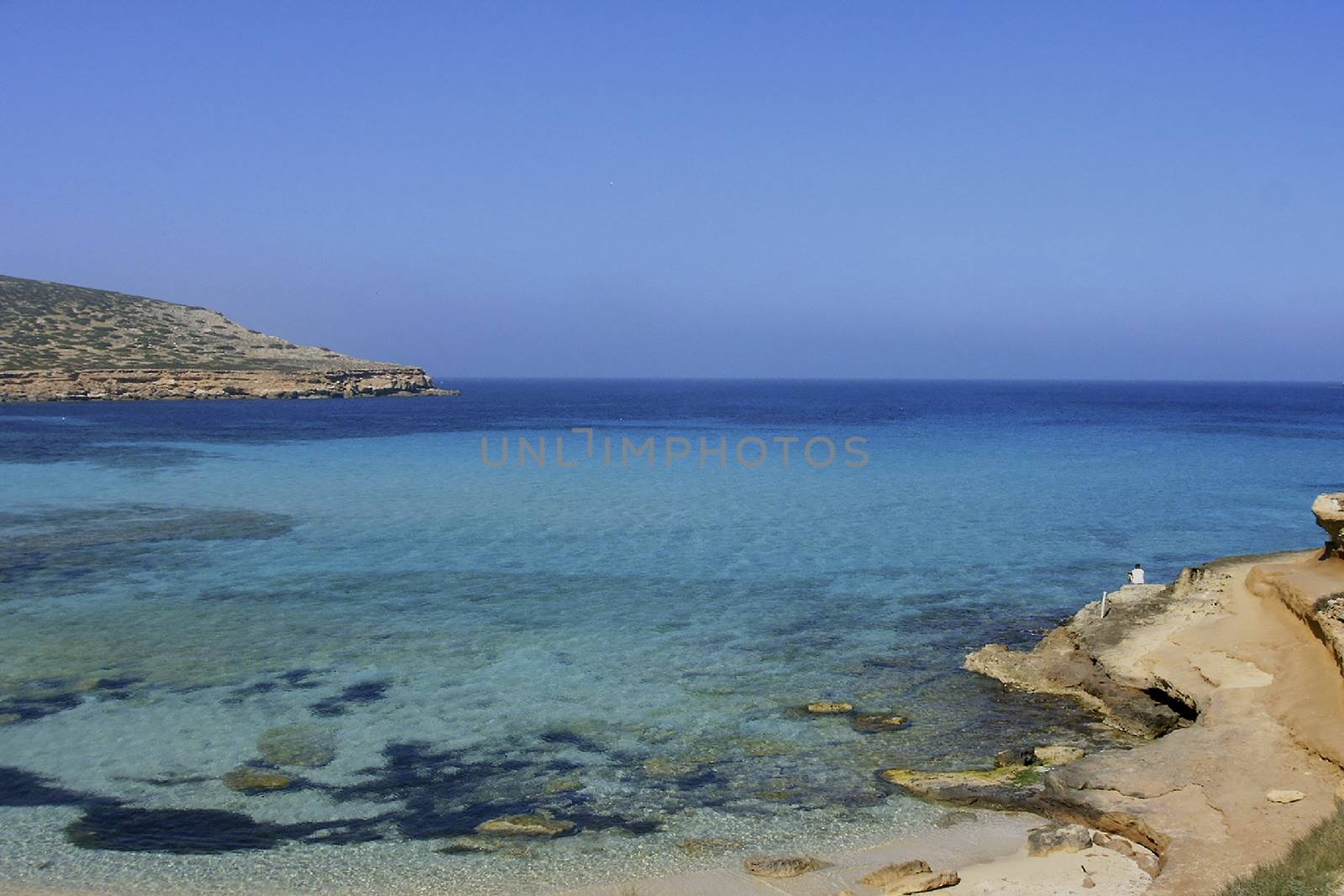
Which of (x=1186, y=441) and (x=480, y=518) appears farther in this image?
(x=1186, y=441)

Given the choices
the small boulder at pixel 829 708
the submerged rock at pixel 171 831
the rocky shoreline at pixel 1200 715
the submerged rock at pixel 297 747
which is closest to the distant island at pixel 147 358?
the submerged rock at pixel 297 747

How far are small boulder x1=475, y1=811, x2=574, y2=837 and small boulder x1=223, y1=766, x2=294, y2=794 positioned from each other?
2464mm

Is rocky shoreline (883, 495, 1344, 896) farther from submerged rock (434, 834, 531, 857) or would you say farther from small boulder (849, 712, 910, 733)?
submerged rock (434, 834, 531, 857)

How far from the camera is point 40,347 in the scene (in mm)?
91375

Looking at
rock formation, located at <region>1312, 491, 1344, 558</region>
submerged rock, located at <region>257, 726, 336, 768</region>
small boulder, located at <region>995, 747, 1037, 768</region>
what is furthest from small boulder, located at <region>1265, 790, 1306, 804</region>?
submerged rock, located at <region>257, 726, 336, 768</region>

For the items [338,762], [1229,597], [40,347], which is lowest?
[338,762]

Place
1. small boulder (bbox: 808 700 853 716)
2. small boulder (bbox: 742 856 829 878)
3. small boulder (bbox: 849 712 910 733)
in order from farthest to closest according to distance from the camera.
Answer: small boulder (bbox: 808 700 853 716) → small boulder (bbox: 849 712 910 733) → small boulder (bbox: 742 856 829 878)

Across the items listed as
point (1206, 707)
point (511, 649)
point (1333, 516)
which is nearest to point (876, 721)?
point (1206, 707)

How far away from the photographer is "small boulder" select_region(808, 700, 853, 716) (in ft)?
42.6

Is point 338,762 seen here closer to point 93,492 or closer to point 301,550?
point 301,550

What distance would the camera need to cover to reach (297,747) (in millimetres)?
11852

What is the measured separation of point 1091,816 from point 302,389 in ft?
337

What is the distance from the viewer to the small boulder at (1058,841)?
29.6ft

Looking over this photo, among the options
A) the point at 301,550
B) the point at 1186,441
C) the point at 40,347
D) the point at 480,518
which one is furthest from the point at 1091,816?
the point at 40,347
